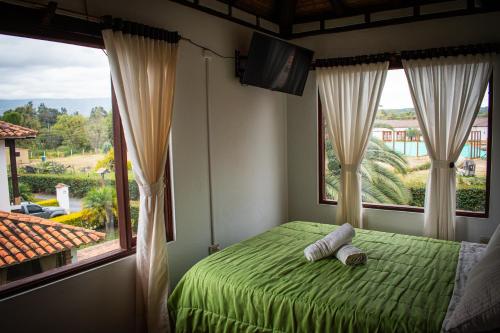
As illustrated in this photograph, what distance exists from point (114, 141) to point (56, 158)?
1.30ft

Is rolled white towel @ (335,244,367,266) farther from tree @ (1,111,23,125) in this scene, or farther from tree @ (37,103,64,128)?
tree @ (1,111,23,125)

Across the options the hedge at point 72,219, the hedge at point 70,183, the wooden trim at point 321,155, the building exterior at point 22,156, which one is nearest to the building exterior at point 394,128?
the wooden trim at point 321,155

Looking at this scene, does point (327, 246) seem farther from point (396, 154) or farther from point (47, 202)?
point (47, 202)

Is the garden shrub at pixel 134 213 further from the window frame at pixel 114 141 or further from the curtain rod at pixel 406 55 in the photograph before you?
the curtain rod at pixel 406 55

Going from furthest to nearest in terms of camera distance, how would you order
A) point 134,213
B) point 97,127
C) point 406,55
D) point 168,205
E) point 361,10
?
point 361,10, point 406,55, point 168,205, point 134,213, point 97,127

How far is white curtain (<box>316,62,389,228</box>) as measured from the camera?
3695 millimetres

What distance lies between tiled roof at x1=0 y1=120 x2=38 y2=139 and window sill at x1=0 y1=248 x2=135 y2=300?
798mm

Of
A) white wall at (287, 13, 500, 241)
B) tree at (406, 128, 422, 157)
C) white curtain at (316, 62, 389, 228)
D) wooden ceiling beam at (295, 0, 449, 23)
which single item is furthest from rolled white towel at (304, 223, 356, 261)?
wooden ceiling beam at (295, 0, 449, 23)

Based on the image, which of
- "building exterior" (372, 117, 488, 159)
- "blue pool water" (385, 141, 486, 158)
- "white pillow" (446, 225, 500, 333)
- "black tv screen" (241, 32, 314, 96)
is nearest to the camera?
"white pillow" (446, 225, 500, 333)

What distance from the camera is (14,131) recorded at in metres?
2.05

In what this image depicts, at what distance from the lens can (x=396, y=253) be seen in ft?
8.77

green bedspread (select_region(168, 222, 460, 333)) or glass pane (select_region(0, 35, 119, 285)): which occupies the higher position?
glass pane (select_region(0, 35, 119, 285))

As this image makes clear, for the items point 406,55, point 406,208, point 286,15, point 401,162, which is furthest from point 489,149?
point 286,15

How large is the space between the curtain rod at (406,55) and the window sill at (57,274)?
8.78 ft
